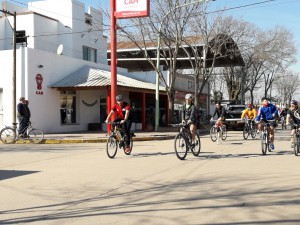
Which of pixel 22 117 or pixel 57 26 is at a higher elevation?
pixel 57 26

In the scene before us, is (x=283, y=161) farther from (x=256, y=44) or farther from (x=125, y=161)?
(x=256, y=44)

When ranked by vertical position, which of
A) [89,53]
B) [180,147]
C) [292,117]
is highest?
[89,53]

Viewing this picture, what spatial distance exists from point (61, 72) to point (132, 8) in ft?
23.2

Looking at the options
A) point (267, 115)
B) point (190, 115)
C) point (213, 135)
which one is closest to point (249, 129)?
point (213, 135)

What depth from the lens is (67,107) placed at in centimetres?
2456

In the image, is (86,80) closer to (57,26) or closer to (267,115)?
(57,26)

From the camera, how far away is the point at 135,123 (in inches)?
1126

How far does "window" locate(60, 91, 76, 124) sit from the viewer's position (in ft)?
79.1

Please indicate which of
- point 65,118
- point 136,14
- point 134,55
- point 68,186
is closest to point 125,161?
point 68,186

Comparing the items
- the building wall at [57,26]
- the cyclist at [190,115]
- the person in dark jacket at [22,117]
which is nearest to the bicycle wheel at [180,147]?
the cyclist at [190,115]

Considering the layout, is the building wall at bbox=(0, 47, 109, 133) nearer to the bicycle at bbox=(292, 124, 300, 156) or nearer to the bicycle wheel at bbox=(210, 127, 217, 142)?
the bicycle wheel at bbox=(210, 127, 217, 142)

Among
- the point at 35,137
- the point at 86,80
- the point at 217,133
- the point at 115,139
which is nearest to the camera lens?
the point at 115,139

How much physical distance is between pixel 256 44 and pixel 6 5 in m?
21.1

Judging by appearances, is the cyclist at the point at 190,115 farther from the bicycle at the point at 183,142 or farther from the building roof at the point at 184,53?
the building roof at the point at 184,53
